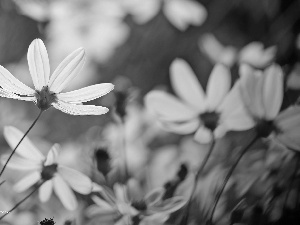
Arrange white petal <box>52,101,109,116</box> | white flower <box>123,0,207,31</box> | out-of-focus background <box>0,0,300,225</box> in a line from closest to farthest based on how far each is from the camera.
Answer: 1. white petal <box>52,101,109,116</box>
2. out-of-focus background <box>0,0,300,225</box>
3. white flower <box>123,0,207,31</box>

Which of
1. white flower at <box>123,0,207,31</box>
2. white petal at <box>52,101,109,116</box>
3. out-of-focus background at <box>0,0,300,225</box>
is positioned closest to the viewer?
white petal at <box>52,101,109,116</box>

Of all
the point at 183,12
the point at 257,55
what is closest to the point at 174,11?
the point at 183,12

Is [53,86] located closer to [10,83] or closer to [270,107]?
[10,83]

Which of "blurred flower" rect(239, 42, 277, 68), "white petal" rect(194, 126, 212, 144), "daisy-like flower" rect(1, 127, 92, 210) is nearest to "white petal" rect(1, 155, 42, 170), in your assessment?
"daisy-like flower" rect(1, 127, 92, 210)

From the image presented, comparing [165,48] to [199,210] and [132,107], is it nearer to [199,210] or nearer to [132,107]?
[132,107]

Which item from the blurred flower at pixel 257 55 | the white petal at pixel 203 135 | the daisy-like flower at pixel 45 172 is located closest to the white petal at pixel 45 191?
the daisy-like flower at pixel 45 172

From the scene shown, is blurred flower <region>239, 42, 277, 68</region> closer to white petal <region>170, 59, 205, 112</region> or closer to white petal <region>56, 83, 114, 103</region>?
white petal <region>170, 59, 205, 112</region>
